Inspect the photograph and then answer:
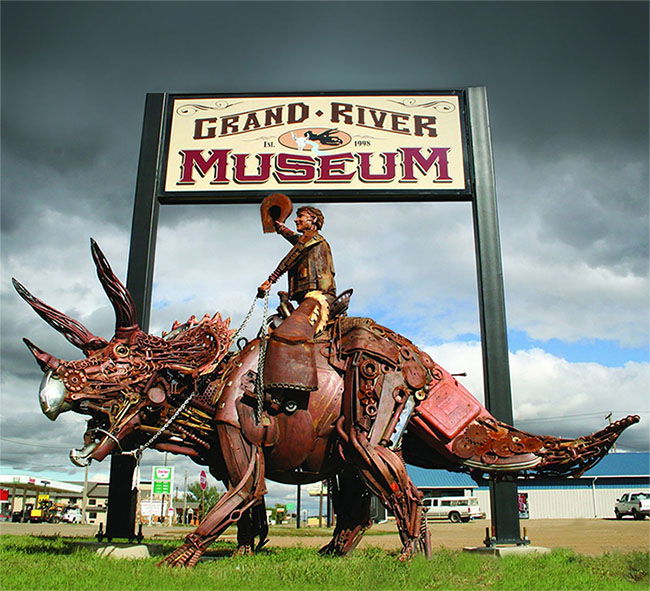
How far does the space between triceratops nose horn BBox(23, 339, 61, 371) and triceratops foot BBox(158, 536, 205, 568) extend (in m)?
2.25

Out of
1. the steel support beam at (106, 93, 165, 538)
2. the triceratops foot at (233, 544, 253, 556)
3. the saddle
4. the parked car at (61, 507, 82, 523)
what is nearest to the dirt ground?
the triceratops foot at (233, 544, 253, 556)

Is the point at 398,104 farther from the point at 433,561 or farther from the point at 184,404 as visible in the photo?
the point at 433,561

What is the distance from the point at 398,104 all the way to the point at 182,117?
3.82 m

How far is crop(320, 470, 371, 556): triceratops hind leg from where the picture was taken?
7.52 m

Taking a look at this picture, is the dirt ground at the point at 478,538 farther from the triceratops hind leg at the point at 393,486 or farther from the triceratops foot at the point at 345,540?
the triceratops hind leg at the point at 393,486

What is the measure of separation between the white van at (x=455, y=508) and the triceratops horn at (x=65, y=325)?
32.4 metres

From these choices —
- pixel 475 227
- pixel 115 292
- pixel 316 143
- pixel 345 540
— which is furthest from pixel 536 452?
pixel 316 143

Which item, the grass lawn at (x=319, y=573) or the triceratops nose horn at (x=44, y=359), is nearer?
the grass lawn at (x=319, y=573)

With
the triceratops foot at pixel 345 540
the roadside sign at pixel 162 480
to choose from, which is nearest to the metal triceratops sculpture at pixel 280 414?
the triceratops foot at pixel 345 540

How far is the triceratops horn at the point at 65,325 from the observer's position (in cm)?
679

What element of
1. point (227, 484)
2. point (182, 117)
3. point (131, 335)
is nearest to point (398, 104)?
point (182, 117)

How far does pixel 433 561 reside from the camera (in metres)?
5.98

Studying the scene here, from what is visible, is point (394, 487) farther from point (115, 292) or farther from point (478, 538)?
Answer: point (478, 538)

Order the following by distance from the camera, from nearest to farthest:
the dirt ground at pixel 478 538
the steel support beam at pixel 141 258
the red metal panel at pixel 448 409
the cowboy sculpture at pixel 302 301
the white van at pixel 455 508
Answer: the cowboy sculpture at pixel 302 301 → the red metal panel at pixel 448 409 → the steel support beam at pixel 141 258 → the dirt ground at pixel 478 538 → the white van at pixel 455 508
